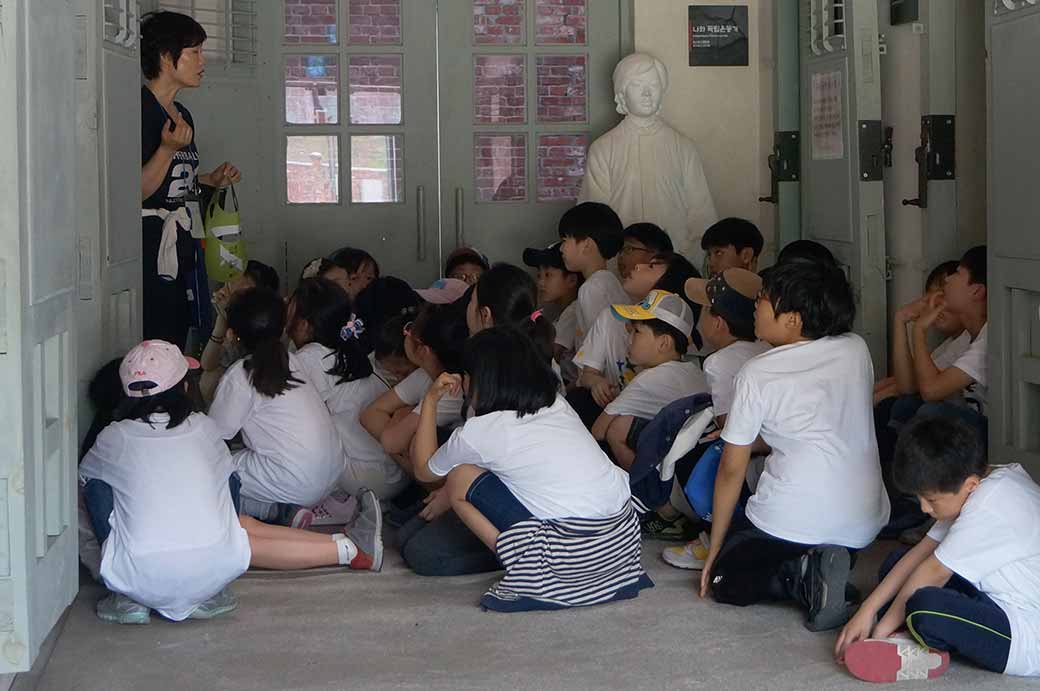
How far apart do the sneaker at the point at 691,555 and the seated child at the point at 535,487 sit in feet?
1.02

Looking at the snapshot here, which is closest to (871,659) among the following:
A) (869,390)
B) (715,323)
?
(869,390)

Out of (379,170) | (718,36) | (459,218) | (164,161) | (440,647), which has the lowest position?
(440,647)

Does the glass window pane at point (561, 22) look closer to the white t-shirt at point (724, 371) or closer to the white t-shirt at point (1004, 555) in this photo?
the white t-shirt at point (724, 371)

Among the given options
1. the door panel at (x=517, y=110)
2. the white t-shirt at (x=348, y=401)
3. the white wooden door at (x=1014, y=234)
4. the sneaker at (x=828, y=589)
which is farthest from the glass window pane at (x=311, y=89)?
the sneaker at (x=828, y=589)

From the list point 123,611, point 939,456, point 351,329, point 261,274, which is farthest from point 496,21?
point 939,456

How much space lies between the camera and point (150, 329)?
4.70 metres

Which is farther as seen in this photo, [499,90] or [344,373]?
[499,90]

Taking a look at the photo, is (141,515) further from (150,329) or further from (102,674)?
(150,329)

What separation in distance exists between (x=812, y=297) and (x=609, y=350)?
1179 millimetres

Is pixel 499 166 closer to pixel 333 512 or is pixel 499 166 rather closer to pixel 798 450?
pixel 333 512

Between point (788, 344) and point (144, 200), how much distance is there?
2169 millimetres

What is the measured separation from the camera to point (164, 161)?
179 inches

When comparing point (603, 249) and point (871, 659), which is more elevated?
point (603, 249)

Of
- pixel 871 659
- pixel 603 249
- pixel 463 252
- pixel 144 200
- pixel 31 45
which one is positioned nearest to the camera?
pixel 31 45
